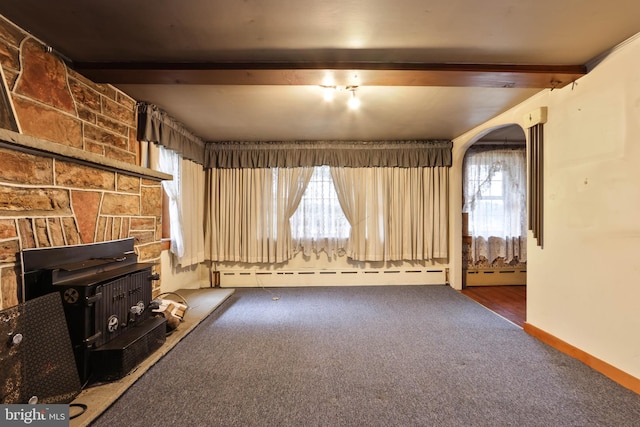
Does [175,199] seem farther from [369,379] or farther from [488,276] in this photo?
[488,276]

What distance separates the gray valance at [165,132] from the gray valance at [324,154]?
0.44 metres

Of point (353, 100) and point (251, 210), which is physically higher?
point (353, 100)

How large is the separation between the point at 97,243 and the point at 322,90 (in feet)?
6.96

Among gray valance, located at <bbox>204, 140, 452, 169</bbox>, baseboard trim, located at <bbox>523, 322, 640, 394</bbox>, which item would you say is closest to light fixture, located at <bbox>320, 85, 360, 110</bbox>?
gray valance, located at <bbox>204, 140, 452, 169</bbox>

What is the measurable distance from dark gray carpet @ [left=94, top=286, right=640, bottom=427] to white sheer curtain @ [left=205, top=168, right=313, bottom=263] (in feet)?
4.25

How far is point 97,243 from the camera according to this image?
1.88m

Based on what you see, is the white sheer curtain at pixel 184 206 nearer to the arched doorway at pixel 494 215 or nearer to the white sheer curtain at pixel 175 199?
the white sheer curtain at pixel 175 199

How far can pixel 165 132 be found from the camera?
274 cm

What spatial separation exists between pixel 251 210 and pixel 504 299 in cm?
370

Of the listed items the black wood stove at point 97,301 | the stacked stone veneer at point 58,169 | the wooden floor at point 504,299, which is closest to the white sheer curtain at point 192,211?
the stacked stone veneer at point 58,169

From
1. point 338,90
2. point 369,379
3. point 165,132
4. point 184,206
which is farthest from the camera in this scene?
point 184,206

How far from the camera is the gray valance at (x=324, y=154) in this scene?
390 centimetres

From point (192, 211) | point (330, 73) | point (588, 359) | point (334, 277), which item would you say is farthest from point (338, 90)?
point (588, 359)

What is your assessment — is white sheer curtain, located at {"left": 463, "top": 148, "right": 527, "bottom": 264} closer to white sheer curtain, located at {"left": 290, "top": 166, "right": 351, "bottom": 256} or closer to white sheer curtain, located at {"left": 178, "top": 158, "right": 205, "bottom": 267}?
white sheer curtain, located at {"left": 290, "top": 166, "right": 351, "bottom": 256}
